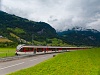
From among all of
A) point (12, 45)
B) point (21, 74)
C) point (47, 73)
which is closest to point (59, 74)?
point (47, 73)

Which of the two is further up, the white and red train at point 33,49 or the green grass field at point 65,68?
the white and red train at point 33,49

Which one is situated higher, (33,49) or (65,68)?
(33,49)

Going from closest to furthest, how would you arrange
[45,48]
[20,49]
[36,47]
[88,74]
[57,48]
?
1. [88,74]
2. [20,49]
3. [36,47]
4. [45,48]
5. [57,48]

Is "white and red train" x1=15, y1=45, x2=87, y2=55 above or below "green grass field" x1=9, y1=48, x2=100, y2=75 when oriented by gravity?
above

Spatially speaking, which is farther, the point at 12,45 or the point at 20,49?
the point at 12,45

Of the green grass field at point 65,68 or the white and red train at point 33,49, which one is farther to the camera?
the white and red train at point 33,49

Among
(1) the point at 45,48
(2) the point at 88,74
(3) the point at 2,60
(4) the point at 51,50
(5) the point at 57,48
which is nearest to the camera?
(2) the point at 88,74

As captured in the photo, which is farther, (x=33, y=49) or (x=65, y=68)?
(x=33, y=49)

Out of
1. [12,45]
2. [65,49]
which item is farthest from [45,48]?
[12,45]

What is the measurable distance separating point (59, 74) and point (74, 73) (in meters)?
1.44

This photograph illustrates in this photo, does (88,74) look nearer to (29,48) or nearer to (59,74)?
(59,74)

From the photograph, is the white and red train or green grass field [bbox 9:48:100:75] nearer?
green grass field [bbox 9:48:100:75]

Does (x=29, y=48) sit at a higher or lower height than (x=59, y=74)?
higher

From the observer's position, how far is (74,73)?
66.3 ft
